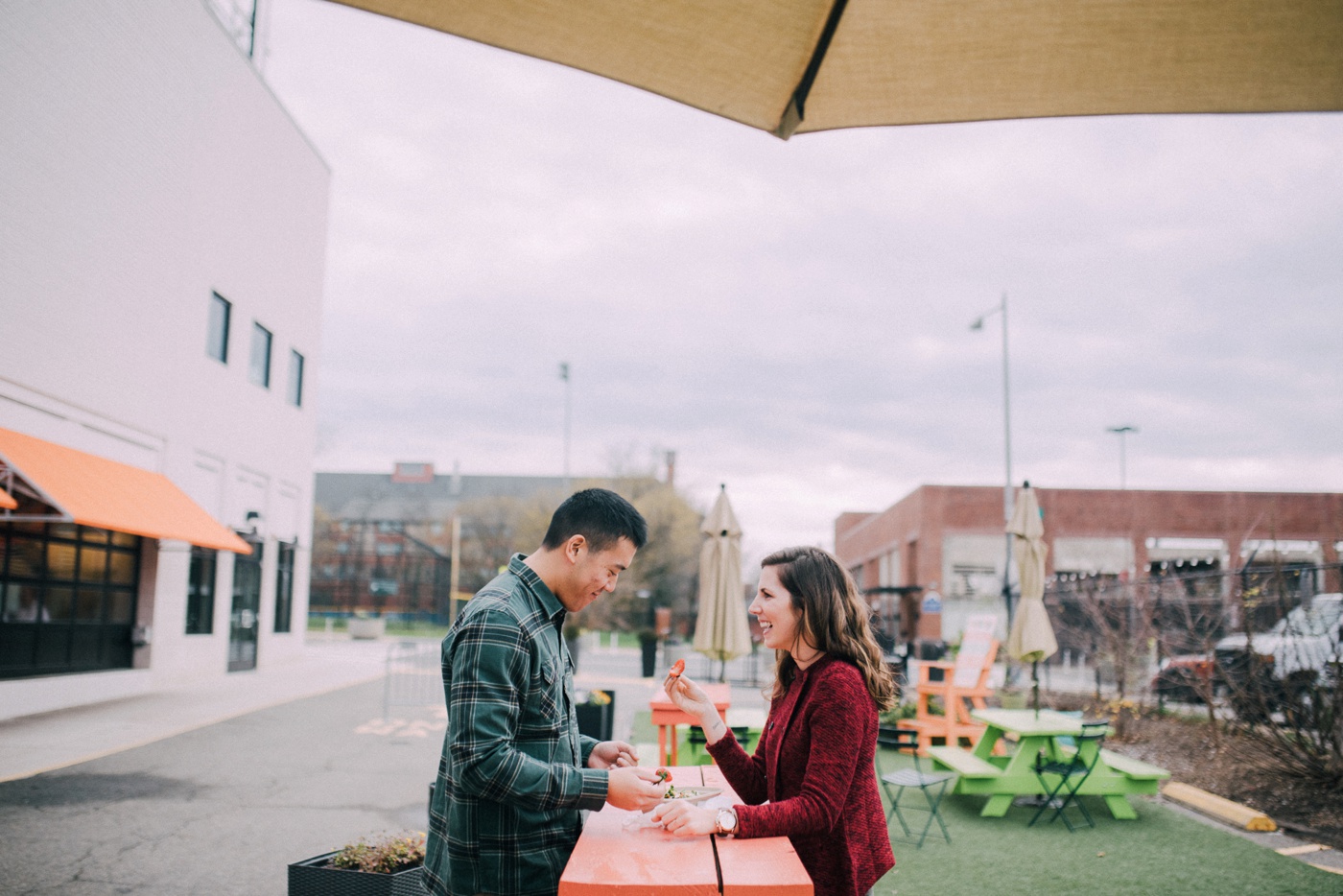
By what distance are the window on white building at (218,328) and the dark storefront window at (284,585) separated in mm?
5493

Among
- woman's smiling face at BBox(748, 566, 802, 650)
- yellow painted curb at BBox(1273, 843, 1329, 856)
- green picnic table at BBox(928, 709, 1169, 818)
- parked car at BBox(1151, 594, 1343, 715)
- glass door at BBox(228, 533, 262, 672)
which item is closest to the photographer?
woman's smiling face at BBox(748, 566, 802, 650)

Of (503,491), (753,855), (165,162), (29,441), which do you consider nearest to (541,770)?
(753,855)

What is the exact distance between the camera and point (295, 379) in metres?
21.6

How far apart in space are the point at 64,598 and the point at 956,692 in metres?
12.5

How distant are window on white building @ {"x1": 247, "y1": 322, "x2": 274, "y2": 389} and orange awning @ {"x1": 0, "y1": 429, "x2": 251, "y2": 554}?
4871mm

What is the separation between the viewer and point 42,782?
7.93 meters

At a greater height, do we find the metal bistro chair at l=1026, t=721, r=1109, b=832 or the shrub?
the shrub

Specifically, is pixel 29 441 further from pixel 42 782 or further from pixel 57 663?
pixel 42 782

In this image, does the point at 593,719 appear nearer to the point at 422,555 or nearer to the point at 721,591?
the point at 721,591

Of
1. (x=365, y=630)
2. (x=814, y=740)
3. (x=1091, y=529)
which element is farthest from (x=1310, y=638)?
(x=365, y=630)

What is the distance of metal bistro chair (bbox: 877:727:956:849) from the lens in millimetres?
6680

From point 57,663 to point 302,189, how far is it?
12.1 meters

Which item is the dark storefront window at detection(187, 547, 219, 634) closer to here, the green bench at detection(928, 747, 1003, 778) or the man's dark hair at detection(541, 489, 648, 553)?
the green bench at detection(928, 747, 1003, 778)

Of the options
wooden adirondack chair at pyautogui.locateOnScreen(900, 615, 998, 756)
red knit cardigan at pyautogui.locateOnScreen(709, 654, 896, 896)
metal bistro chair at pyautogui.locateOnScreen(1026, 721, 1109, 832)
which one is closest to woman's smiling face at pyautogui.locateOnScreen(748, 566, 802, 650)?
red knit cardigan at pyautogui.locateOnScreen(709, 654, 896, 896)
